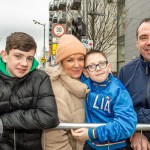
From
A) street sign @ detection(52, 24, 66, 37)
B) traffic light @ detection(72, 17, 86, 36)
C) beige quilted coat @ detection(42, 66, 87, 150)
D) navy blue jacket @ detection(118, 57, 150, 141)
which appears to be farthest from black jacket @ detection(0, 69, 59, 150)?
street sign @ detection(52, 24, 66, 37)

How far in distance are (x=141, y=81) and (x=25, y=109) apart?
1258 millimetres

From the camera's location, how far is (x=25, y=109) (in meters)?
2.57

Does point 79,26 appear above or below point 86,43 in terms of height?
above

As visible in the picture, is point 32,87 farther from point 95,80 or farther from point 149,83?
point 149,83

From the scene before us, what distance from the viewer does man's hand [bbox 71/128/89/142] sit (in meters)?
2.62


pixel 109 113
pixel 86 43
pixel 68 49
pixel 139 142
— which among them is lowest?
pixel 139 142

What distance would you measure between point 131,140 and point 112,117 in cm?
54

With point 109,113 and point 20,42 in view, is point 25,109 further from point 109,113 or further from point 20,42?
point 109,113

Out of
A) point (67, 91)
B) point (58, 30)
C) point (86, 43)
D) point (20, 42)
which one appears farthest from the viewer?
point (58, 30)

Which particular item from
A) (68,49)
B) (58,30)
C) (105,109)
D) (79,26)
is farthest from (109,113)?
(58,30)

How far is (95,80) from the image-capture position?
278cm

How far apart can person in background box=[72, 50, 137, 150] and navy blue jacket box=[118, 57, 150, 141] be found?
381 mm

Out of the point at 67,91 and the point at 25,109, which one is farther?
the point at 67,91

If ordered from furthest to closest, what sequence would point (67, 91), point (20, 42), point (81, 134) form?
point (67, 91), point (81, 134), point (20, 42)
